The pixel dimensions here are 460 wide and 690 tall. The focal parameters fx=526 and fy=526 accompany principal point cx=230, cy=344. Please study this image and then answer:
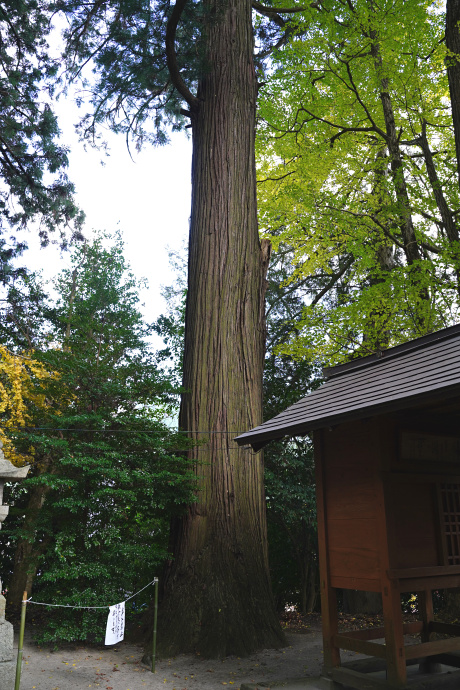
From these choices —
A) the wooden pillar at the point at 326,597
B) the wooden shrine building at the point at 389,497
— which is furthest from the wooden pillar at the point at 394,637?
the wooden pillar at the point at 326,597

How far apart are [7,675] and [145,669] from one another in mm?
1584

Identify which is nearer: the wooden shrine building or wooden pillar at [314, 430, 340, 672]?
the wooden shrine building

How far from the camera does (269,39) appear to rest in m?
10.8

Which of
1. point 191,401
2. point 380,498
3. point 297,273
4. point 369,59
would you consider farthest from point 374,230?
point 380,498

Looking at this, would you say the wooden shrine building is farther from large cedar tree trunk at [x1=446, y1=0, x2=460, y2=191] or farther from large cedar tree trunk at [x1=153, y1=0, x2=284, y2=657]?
large cedar tree trunk at [x1=446, y1=0, x2=460, y2=191]

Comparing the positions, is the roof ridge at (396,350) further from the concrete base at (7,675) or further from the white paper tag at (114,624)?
the concrete base at (7,675)

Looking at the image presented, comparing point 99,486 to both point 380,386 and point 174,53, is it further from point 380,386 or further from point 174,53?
point 174,53

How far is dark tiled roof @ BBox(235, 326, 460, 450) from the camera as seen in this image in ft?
12.7

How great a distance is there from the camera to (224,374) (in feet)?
24.0

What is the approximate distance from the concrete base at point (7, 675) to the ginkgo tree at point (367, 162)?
7.22 metres

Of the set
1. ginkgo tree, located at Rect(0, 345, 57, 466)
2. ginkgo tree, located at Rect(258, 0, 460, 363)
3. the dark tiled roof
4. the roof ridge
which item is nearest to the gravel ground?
the dark tiled roof

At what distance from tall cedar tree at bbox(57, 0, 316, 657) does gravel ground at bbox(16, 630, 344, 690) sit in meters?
0.23

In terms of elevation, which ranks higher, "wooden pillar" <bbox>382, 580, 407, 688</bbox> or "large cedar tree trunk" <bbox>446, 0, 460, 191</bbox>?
"large cedar tree trunk" <bbox>446, 0, 460, 191</bbox>

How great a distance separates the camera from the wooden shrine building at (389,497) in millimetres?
4336
